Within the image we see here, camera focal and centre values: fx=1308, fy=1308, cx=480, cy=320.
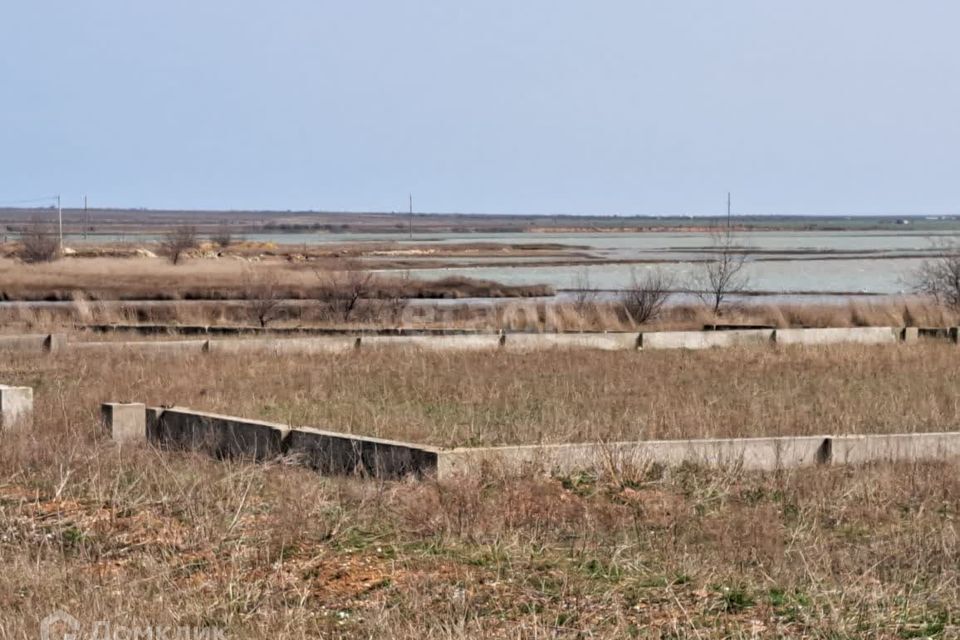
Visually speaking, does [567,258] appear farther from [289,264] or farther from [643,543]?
[643,543]

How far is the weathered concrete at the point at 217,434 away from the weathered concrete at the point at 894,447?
4.81 metres

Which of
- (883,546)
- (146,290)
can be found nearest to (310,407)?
(883,546)

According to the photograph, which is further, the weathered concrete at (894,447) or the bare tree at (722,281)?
the bare tree at (722,281)

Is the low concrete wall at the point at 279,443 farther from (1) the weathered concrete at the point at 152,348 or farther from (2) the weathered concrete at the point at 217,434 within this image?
(1) the weathered concrete at the point at 152,348

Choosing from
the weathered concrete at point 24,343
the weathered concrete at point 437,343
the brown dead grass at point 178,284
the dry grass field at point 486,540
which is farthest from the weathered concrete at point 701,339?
the brown dead grass at point 178,284

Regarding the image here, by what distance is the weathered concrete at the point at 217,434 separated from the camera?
11227mm

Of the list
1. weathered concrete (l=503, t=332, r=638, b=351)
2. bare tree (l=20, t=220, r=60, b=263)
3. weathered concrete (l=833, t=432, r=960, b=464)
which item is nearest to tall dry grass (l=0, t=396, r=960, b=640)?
weathered concrete (l=833, t=432, r=960, b=464)

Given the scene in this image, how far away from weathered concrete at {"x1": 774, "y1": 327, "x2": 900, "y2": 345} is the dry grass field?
925 cm

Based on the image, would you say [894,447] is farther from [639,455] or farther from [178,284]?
[178,284]

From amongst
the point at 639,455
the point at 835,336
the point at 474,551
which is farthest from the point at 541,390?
the point at 835,336

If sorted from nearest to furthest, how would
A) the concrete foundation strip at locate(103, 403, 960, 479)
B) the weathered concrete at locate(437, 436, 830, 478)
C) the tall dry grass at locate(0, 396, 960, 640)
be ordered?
the tall dry grass at locate(0, 396, 960, 640)
the weathered concrete at locate(437, 436, 830, 478)
the concrete foundation strip at locate(103, 403, 960, 479)

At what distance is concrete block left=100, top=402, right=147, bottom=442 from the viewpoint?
12227mm

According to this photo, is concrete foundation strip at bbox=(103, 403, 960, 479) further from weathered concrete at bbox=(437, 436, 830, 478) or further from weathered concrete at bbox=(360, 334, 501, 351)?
weathered concrete at bbox=(360, 334, 501, 351)

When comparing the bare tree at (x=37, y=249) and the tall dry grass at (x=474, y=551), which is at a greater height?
the bare tree at (x=37, y=249)
